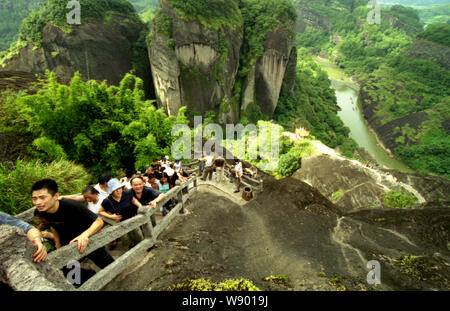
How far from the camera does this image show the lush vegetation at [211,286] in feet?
11.0

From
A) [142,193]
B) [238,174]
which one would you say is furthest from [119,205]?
[238,174]

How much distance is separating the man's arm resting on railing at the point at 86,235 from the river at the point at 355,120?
47894mm

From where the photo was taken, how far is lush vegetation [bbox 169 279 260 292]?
132 inches

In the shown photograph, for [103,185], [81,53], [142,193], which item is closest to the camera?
[103,185]

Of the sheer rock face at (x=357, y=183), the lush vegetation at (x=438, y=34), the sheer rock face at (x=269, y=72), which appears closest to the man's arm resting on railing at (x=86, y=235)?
the sheer rock face at (x=357, y=183)

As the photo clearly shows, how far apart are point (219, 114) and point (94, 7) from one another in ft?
73.8

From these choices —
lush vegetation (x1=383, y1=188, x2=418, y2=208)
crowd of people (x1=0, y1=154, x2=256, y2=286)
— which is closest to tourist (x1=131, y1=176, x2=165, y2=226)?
crowd of people (x1=0, y1=154, x2=256, y2=286)

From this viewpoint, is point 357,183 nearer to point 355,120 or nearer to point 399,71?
point 355,120

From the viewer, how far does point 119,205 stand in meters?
4.34

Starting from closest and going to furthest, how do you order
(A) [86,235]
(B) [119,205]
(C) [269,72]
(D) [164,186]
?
(A) [86,235] < (B) [119,205] < (D) [164,186] < (C) [269,72]

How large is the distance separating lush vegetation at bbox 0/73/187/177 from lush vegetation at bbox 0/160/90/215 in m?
0.81

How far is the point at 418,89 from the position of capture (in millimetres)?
58250

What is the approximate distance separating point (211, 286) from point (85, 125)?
7229 mm

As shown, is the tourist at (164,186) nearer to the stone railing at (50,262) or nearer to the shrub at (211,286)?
the stone railing at (50,262)
